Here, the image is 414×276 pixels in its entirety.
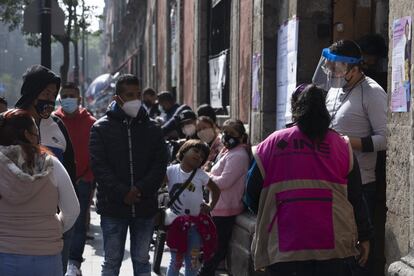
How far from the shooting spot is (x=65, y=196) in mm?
4270

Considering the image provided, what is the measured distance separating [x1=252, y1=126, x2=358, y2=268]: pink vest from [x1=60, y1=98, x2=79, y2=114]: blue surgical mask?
434cm

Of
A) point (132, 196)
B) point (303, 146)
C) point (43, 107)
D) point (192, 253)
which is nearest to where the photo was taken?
point (303, 146)

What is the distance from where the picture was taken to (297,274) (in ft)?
13.6

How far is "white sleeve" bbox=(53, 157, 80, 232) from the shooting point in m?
4.23

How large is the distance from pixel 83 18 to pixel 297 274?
76.7 feet

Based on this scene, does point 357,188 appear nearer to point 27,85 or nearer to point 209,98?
point 27,85

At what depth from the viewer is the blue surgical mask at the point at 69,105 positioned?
8.22 m

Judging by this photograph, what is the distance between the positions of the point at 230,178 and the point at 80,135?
1940 millimetres

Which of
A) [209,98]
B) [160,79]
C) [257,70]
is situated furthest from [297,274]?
[160,79]

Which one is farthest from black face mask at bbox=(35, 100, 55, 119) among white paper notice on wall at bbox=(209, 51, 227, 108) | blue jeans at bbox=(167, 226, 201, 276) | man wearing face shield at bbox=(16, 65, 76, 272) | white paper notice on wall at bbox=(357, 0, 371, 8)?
white paper notice on wall at bbox=(209, 51, 227, 108)

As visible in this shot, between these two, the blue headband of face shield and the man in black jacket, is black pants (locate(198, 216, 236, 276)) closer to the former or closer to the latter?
the man in black jacket

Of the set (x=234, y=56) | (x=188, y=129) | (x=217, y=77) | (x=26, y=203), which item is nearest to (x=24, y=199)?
(x=26, y=203)

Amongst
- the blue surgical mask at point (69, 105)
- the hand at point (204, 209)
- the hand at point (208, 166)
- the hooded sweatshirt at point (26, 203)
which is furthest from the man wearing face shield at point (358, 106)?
the blue surgical mask at point (69, 105)

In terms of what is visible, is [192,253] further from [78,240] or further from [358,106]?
[358,106]
